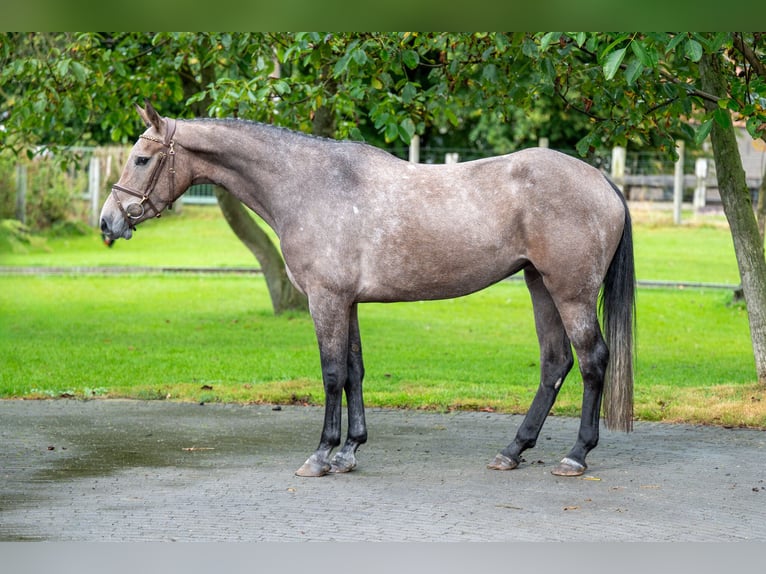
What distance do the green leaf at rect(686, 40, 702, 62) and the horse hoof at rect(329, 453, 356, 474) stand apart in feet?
11.0

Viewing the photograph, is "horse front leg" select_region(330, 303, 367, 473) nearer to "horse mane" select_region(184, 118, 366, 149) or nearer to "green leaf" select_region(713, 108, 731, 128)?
"horse mane" select_region(184, 118, 366, 149)

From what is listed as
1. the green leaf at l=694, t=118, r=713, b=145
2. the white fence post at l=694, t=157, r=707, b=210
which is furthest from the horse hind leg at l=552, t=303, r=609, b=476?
the white fence post at l=694, t=157, r=707, b=210

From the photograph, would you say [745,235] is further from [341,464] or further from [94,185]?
[94,185]

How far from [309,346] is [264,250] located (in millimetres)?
2269

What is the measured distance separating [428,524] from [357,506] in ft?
1.93

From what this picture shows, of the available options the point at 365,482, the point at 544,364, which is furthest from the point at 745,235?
the point at 365,482

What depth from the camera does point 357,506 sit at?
21.8 ft

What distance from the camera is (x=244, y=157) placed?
7637mm

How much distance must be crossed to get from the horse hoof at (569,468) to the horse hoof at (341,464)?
133cm

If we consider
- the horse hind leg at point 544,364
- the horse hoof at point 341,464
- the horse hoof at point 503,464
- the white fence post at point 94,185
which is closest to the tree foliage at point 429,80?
the horse hind leg at point 544,364

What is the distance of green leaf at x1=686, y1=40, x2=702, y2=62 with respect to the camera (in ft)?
23.0

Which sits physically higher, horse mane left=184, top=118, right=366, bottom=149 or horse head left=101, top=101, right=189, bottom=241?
→ horse mane left=184, top=118, right=366, bottom=149
